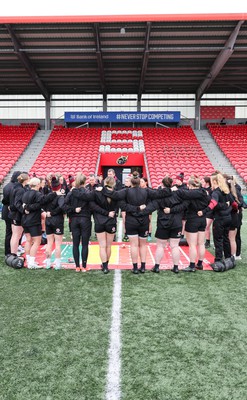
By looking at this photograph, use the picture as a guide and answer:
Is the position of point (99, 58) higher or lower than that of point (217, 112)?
higher

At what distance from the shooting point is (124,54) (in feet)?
67.3

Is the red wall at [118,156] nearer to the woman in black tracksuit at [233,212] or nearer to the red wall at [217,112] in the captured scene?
the red wall at [217,112]

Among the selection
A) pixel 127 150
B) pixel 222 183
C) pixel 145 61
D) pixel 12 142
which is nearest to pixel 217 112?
pixel 145 61

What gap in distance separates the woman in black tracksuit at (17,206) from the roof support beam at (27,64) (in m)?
15.2

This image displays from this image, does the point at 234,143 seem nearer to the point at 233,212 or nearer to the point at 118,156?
the point at 118,156

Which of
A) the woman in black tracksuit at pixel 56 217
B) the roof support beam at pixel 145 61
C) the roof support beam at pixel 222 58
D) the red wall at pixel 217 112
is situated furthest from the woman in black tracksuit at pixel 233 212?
the red wall at pixel 217 112

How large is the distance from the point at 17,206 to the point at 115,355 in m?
3.89

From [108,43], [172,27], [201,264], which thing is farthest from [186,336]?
[108,43]

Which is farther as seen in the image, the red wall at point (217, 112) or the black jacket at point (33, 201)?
the red wall at point (217, 112)

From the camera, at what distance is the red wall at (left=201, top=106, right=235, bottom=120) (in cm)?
2780

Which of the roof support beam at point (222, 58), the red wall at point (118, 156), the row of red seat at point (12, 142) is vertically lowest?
the red wall at point (118, 156)

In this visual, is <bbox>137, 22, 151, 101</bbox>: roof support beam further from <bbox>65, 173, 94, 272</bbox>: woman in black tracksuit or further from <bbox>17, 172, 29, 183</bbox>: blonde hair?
<bbox>65, 173, 94, 272</bbox>: woman in black tracksuit

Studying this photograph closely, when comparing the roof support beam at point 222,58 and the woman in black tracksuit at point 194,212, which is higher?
the roof support beam at point 222,58

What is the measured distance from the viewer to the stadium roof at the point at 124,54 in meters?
17.5
